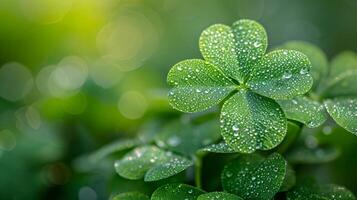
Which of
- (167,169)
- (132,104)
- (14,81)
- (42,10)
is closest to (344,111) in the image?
(167,169)

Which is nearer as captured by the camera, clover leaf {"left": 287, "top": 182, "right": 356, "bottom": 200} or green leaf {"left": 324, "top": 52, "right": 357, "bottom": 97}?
clover leaf {"left": 287, "top": 182, "right": 356, "bottom": 200}

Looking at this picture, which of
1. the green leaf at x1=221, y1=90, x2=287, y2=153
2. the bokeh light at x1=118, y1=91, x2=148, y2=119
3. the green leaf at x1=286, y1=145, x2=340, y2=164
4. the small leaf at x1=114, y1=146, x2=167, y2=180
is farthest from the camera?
the bokeh light at x1=118, y1=91, x2=148, y2=119

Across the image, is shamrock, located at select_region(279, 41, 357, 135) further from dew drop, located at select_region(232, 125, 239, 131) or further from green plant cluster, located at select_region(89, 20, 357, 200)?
dew drop, located at select_region(232, 125, 239, 131)

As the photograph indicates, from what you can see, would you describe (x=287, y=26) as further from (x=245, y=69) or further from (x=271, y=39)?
(x=245, y=69)

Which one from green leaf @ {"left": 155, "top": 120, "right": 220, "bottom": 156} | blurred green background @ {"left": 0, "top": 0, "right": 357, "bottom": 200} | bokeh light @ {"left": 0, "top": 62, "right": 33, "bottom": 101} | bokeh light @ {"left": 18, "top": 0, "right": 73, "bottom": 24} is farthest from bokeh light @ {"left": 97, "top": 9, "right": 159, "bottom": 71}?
green leaf @ {"left": 155, "top": 120, "right": 220, "bottom": 156}

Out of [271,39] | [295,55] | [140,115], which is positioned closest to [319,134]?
[295,55]

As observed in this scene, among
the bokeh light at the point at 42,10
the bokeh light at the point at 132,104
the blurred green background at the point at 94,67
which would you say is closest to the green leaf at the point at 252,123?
the blurred green background at the point at 94,67
